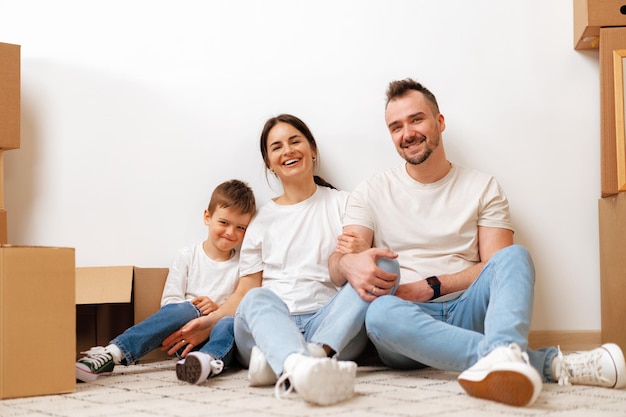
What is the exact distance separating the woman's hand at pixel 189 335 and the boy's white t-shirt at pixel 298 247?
203 millimetres

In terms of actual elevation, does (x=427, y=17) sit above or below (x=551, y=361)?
above

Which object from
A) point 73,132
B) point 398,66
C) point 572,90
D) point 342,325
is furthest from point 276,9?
point 342,325

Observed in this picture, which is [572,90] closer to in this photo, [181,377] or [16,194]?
Result: [181,377]

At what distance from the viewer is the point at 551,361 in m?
1.59

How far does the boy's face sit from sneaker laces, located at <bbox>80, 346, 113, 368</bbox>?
0.50 m

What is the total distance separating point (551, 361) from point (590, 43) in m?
1.12

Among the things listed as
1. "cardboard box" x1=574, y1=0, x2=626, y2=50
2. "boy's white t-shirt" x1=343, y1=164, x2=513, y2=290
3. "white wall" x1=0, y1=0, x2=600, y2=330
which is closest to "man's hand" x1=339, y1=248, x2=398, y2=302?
"boy's white t-shirt" x1=343, y1=164, x2=513, y2=290

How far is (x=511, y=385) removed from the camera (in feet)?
4.26

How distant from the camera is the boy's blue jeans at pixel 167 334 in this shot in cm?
187

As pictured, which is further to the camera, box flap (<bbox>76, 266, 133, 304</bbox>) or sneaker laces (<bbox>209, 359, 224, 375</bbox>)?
box flap (<bbox>76, 266, 133, 304</bbox>)

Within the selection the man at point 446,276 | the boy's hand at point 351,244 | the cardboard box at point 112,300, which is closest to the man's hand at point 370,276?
the man at point 446,276

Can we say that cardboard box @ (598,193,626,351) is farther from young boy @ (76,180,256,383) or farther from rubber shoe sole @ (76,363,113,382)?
rubber shoe sole @ (76,363,113,382)

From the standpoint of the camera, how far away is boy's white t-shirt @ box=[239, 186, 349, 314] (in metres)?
2.05

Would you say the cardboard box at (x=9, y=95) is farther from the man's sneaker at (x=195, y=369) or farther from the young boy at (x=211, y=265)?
the man's sneaker at (x=195, y=369)
